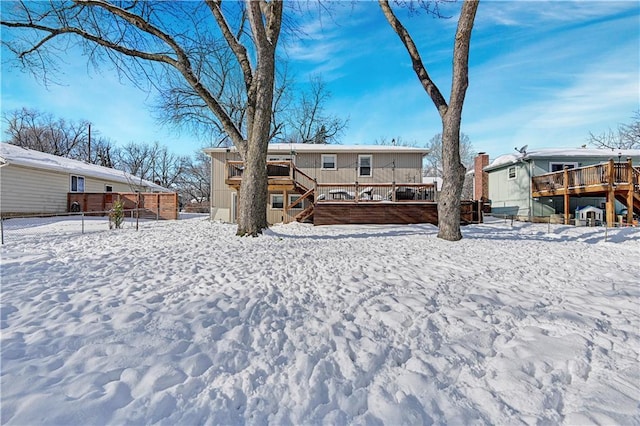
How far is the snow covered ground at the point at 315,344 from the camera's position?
5.77 ft

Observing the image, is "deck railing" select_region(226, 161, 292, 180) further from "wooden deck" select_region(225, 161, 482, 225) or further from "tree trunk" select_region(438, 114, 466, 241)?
"tree trunk" select_region(438, 114, 466, 241)

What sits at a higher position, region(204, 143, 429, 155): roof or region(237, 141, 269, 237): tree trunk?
region(204, 143, 429, 155): roof

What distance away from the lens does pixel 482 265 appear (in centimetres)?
496

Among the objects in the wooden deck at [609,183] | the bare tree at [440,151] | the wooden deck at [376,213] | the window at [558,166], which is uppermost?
the bare tree at [440,151]

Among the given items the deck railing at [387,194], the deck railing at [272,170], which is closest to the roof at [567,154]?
the deck railing at [387,194]

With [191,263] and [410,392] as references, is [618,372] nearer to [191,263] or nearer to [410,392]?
[410,392]

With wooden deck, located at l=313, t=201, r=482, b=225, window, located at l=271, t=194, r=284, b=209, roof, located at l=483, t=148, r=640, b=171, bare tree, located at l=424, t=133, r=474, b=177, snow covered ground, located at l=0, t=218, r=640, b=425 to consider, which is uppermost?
bare tree, located at l=424, t=133, r=474, b=177

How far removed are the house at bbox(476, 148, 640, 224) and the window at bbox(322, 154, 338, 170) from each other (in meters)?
9.38

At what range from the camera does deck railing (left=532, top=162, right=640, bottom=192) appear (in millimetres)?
11734

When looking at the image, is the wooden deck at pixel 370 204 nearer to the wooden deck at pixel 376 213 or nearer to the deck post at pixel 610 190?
the wooden deck at pixel 376 213

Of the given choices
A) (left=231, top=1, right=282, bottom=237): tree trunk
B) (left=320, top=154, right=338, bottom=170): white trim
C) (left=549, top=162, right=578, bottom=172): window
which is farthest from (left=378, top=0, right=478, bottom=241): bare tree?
(left=549, top=162, right=578, bottom=172): window

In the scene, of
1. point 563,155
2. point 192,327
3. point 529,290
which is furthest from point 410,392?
point 563,155

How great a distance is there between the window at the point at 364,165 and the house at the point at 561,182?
24.7 ft

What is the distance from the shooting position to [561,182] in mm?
14039
